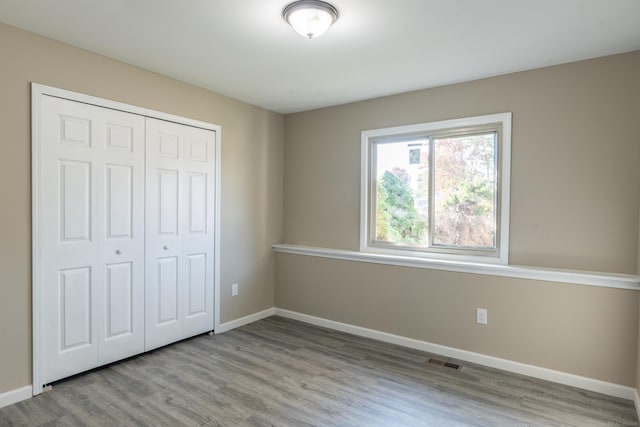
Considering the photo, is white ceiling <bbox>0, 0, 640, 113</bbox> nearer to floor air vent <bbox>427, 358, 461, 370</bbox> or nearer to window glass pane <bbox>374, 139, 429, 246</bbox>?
window glass pane <bbox>374, 139, 429, 246</bbox>

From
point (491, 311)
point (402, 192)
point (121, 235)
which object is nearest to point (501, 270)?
point (491, 311)

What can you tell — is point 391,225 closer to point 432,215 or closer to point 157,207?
point 432,215

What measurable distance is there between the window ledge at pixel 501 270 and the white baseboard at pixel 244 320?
92 cm

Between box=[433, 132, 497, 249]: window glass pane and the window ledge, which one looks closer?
the window ledge

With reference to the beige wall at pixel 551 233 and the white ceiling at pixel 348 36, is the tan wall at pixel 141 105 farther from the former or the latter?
the beige wall at pixel 551 233

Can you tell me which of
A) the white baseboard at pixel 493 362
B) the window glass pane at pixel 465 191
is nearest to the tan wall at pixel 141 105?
the white baseboard at pixel 493 362

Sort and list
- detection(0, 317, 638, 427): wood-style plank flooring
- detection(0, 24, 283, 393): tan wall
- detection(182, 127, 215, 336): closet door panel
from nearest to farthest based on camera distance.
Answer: detection(0, 317, 638, 427): wood-style plank flooring < detection(0, 24, 283, 393): tan wall < detection(182, 127, 215, 336): closet door panel

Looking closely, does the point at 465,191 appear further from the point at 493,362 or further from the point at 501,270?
the point at 493,362

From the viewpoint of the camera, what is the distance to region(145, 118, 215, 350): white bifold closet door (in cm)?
319

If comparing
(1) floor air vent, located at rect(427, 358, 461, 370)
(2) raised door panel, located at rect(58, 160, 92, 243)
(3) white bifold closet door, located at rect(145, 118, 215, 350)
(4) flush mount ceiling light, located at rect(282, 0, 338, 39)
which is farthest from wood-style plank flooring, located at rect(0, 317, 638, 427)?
(4) flush mount ceiling light, located at rect(282, 0, 338, 39)

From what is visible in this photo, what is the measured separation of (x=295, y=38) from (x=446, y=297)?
246cm

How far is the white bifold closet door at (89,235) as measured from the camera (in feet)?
8.39

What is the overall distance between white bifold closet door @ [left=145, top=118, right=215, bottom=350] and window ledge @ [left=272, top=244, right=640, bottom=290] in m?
1.21

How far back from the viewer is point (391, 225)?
3758 millimetres
